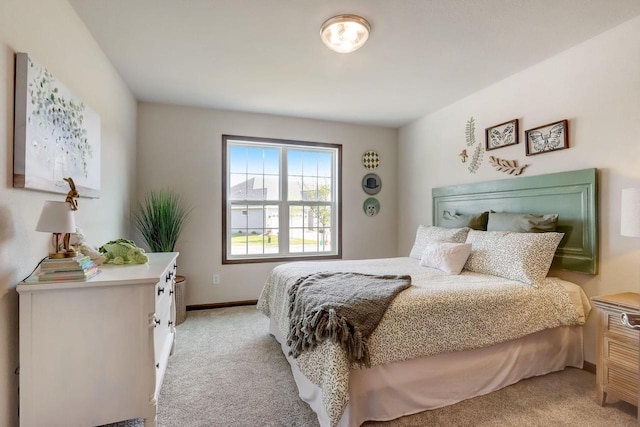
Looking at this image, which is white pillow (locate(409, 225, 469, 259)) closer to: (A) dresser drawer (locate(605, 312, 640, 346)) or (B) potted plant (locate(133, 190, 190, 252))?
(A) dresser drawer (locate(605, 312, 640, 346))

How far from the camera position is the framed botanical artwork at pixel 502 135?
9.03 ft

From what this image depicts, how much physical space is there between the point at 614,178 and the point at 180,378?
334 centimetres

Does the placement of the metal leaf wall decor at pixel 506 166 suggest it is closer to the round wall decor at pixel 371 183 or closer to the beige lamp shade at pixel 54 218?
the round wall decor at pixel 371 183

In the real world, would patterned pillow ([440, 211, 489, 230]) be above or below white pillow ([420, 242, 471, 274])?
above

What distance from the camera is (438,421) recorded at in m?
1.66

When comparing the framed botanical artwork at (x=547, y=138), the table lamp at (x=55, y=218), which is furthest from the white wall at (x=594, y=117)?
the table lamp at (x=55, y=218)

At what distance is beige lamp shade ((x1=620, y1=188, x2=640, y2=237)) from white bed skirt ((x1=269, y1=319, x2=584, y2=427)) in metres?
0.87

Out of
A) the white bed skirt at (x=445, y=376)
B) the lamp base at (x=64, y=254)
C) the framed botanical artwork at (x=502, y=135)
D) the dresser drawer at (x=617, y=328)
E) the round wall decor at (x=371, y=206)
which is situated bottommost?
the white bed skirt at (x=445, y=376)

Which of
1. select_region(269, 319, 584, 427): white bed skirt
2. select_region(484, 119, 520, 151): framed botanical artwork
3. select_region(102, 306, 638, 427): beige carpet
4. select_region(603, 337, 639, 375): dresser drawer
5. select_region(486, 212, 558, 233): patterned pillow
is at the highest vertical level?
select_region(484, 119, 520, 151): framed botanical artwork

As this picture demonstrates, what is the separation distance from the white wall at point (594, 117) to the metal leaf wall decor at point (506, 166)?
0.05m

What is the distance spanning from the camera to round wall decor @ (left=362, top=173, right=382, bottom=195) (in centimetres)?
439

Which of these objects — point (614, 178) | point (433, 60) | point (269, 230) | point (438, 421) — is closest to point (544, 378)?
point (438, 421)

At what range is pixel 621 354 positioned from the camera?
5.62ft

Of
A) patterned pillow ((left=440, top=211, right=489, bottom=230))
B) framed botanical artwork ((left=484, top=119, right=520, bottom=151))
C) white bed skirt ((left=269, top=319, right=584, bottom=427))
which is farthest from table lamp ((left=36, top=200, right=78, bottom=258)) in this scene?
framed botanical artwork ((left=484, top=119, right=520, bottom=151))
